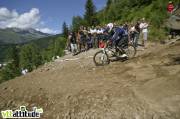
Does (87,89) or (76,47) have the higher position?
(76,47)

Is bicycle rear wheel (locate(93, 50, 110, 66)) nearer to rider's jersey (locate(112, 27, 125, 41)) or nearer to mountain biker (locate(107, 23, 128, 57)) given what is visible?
mountain biker (locate(107, 23, 128, 57))

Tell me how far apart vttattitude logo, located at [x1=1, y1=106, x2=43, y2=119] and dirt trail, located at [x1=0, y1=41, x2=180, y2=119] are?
233mm

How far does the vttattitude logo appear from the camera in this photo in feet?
33.1

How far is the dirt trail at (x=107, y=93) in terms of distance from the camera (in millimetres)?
9343

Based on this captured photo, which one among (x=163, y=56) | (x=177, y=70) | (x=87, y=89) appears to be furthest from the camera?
(x=163, y=56)

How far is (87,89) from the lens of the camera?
11.3 metres

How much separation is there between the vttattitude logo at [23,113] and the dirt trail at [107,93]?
23 cm

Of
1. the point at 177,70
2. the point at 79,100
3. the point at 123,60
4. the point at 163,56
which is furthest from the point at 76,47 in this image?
the point at 79,100

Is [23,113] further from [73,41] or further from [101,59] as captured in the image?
[73,41]

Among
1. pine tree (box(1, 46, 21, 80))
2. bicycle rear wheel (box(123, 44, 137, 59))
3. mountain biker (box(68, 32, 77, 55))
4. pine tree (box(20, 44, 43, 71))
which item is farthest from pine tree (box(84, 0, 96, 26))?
bicycle rear wheel (box(123, 44, 137, 59))

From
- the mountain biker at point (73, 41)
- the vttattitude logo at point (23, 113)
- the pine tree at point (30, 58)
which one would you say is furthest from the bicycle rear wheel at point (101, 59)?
the pine tree at point (30, 58)

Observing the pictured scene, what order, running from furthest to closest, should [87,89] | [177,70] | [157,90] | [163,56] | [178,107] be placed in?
1. [163,56]
2. [177,70]
3. [87,89]
4. [157,90]
5. [178,107]

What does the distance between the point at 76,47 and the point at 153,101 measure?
16470 mm

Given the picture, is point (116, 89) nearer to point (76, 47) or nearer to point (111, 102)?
point (111, 102)
